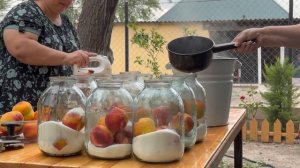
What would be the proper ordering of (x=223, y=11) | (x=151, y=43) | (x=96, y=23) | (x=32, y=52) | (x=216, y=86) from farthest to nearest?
(x=223, y=11) → (x=151, y=43) → (x=96, y=23) → (x=32, y=52) → (x=216, y=86)

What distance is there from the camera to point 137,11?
6301 mm

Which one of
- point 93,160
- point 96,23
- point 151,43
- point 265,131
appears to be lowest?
point 265,131

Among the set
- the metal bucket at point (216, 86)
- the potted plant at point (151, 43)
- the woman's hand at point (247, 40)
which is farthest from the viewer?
the potted plant at point (151, 43)

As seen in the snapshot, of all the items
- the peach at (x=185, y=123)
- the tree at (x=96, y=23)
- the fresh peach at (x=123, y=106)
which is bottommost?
the peach at (x=185, y=123)

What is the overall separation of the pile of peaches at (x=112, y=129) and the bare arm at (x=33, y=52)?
0.83 m

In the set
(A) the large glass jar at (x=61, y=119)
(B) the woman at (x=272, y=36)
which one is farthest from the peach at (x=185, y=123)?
(B) the woman at (x=272, y=36)

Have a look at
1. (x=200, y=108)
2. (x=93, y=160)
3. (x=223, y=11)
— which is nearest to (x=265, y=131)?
(x=223, y=11)

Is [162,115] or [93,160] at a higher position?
[162,115]

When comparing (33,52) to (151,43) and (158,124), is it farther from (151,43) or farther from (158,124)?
(151,43)

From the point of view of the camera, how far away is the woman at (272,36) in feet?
5.85

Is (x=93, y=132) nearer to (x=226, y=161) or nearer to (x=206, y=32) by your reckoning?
(x=226, y=161)

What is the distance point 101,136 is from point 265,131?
13.0ft

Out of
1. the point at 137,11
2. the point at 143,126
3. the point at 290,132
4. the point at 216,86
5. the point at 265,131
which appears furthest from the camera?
the point at 137,11

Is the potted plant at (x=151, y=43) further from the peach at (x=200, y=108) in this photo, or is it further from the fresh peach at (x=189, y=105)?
the fresh peach at (x=189, y=105)
